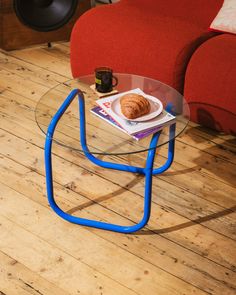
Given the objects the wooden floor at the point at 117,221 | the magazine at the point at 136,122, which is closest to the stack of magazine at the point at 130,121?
the magazine at the point at 136,122

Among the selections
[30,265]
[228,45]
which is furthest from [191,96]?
[30,265]

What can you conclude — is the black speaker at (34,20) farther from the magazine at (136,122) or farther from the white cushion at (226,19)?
the magazine at (136,122)

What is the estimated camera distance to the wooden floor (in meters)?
1.75

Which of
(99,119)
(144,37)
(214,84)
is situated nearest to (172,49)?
(144,37)

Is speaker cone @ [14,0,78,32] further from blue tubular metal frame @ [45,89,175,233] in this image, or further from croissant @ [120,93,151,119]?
croissant @ [120,93,151,119]

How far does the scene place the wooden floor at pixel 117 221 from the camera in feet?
5.73

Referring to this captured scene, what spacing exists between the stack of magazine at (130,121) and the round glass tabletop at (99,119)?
0.6 inches

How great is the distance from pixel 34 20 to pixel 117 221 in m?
1.55

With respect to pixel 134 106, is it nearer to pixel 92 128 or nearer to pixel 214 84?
pixel 92 128

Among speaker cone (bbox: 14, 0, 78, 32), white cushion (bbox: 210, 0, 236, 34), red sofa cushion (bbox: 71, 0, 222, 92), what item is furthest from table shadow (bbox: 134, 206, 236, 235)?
speaker cone (bbox: 14, 0, 78, 32)

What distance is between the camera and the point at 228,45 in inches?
94.3

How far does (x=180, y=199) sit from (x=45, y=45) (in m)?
1.81

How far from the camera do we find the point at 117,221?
2.00 m

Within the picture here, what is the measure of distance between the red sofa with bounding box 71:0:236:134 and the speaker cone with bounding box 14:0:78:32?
1.27ft
